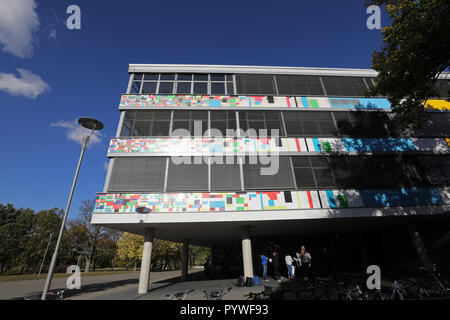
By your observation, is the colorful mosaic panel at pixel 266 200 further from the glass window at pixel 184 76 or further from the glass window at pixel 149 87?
the glass window at pixel 184 76

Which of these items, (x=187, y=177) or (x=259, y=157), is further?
(x=259, y=157)

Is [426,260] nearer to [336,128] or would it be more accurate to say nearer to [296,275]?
[296,275]

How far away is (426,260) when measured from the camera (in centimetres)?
1250

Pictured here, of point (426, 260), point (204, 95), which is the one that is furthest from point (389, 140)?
point (204, 95)

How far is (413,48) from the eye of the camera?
866cm

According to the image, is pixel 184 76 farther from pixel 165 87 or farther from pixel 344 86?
pixel 344 86

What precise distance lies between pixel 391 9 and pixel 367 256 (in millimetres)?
16122

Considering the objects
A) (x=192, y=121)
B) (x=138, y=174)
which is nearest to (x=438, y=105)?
(x=192, y=121)

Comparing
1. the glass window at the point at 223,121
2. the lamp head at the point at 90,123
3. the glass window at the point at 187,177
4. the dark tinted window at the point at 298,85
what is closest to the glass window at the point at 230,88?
the glass window at the point at 223,121

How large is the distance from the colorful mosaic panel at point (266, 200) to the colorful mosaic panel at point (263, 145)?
112 inches

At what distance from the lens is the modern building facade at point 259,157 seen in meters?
11.8

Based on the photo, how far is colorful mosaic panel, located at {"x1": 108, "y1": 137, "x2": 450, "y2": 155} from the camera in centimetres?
1304

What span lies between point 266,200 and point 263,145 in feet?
12.3

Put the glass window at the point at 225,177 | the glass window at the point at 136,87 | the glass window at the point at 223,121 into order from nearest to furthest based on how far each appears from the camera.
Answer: the glass window at the point at 225,177 → the glass window at the point at 223,121 → the glass window at the point at 136,87
